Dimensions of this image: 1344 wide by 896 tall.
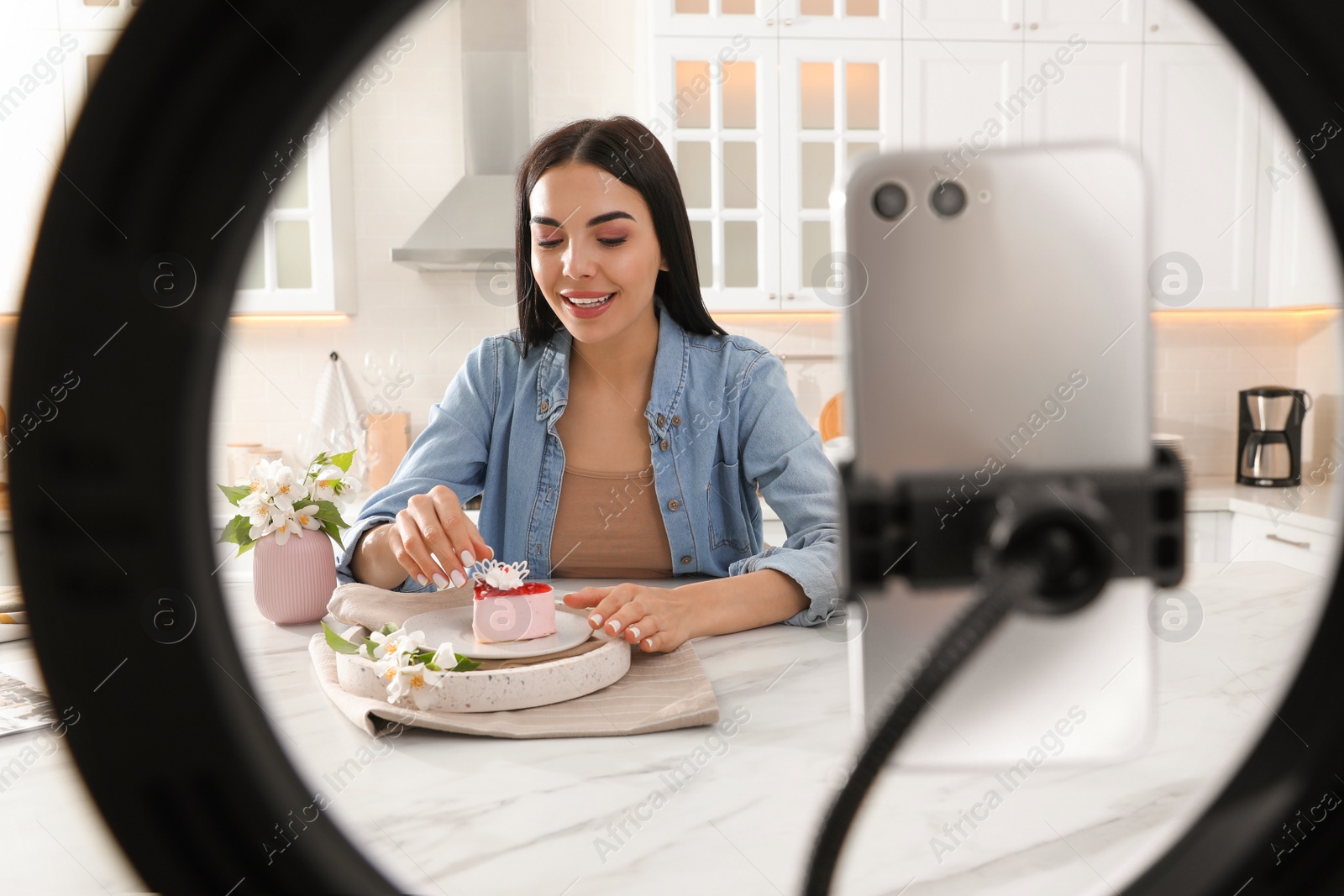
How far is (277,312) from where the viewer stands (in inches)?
99.4

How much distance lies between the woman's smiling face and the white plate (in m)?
0.42

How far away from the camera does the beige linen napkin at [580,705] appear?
0.54m

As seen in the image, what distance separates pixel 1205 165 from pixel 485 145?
1936 millimetres

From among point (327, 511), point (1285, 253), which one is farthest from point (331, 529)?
point (1285, 253)

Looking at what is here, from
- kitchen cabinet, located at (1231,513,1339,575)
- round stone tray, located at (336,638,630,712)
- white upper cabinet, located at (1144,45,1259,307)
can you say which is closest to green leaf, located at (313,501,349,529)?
round stone tray, located at (336,638,630,712)

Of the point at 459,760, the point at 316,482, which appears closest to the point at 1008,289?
the point at 459,760

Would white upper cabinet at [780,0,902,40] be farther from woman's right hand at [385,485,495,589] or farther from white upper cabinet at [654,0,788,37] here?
woman's right hand at [385,485,495,589]

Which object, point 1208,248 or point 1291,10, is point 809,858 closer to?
point 1291,10

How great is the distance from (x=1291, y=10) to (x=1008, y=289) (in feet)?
0.25

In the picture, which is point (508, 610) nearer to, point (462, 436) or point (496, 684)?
point (496, 684)

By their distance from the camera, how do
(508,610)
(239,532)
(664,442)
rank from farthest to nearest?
(664,442)
(239,532)
(508,610)

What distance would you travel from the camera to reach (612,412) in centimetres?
123

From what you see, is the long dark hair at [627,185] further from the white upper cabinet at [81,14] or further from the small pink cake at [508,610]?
the white upper cabinet at [81,14]

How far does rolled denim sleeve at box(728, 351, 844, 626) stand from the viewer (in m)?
0.82
